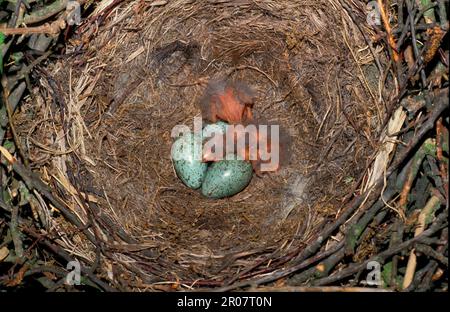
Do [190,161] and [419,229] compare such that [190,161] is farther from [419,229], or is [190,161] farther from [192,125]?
[419,229]

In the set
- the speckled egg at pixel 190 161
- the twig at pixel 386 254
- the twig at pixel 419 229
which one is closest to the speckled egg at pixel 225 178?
the speckled egg at pixel 190 161

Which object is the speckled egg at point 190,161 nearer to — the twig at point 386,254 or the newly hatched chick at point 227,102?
the newly hatched chick at point 227,102

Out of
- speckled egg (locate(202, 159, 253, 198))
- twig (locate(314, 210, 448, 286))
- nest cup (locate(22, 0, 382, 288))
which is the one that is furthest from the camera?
speckled egg (locate(202, 159, 253, 198))

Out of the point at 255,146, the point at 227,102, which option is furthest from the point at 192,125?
the point at 255,146

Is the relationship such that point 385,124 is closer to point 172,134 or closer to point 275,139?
point 275,139

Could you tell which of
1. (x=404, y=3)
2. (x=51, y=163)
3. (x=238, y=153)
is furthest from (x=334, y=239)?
(x=51, y=163)

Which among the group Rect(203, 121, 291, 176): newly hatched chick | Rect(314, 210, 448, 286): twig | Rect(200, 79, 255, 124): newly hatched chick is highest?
Rect(200, 79, 255, 124): newly hatched chick

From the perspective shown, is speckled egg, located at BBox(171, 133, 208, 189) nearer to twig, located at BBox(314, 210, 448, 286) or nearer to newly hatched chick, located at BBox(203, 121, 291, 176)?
newly hatched chick, located at BBox(203, 121, 291, 176)

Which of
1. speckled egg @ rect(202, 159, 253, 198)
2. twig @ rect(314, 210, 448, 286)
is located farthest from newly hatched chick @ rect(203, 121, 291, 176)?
twig @ rect(314, 210, 448, 286)
